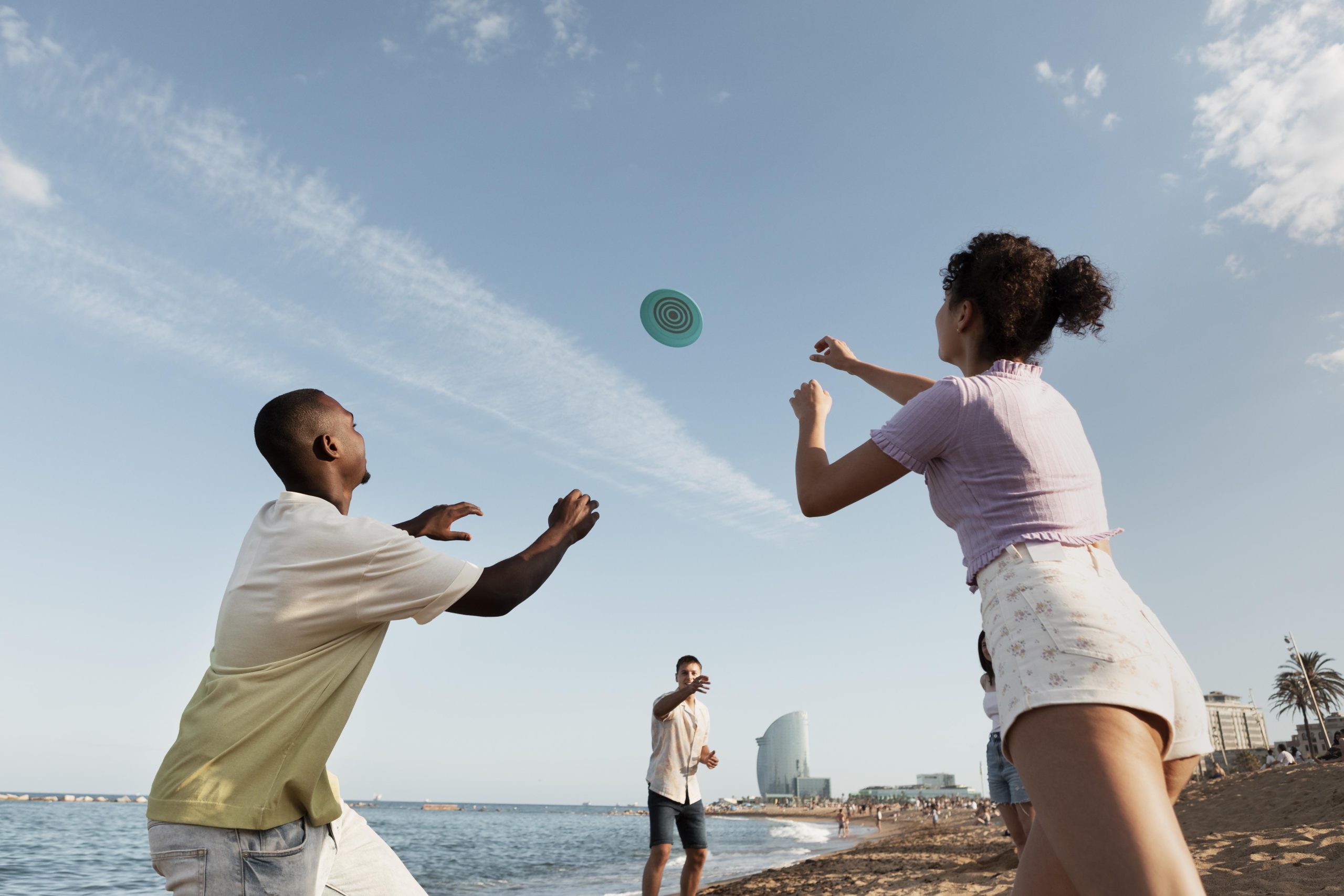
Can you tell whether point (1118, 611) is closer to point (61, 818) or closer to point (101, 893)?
point (101, 893)

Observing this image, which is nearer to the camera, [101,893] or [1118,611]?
[1118,611]

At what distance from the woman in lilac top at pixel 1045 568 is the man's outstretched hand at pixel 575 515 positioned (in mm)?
787

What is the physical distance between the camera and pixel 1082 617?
60.4 inches

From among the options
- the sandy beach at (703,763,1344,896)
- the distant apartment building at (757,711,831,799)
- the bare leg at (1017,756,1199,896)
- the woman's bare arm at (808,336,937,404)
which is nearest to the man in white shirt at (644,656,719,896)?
the sandy beach at (703,763,1344,896)

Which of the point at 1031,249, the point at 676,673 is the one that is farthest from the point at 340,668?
the point at 676,673

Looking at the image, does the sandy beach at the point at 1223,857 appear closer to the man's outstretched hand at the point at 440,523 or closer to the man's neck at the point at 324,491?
the man's outstretched hand at the point at 440,523

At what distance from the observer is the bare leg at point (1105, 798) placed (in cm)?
133

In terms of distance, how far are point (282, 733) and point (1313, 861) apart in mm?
7660

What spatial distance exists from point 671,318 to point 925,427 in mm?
3925

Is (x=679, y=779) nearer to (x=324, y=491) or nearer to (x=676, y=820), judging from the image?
(x=676, y=820)

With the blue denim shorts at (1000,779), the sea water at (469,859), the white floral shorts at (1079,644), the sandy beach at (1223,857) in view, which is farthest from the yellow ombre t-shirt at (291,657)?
the sea water at (469,859)

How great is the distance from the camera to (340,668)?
2139 mm

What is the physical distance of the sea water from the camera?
54.2ft

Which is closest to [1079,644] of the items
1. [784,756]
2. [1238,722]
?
[1238,722]
